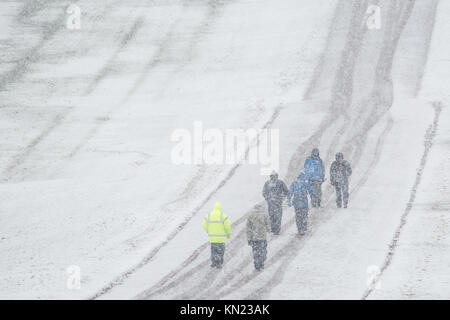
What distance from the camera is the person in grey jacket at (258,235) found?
18281mm

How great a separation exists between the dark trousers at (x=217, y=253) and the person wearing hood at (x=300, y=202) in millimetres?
2585

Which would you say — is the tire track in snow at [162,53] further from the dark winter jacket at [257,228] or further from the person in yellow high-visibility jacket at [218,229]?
the dark winter jacket at [257,228]

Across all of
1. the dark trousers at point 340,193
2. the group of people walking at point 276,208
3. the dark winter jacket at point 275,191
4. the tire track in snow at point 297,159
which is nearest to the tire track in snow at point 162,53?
the tire track in snow at point 297,159

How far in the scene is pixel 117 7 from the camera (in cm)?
4753

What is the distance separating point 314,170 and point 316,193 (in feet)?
2.20

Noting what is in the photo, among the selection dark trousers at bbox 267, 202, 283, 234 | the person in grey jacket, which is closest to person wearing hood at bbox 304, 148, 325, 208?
dark trousers at bbox 267, 202, 283, 234

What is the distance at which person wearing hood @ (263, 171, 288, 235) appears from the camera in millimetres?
20875

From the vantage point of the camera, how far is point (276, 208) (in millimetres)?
20953

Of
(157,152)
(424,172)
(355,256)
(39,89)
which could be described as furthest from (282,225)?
(39,89)

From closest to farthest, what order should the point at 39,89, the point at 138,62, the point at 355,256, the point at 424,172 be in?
the point at 355,256, the point at 424,172, the point at 39,89, the point at 138,62

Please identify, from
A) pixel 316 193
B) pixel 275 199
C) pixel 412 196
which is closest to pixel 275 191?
pixel 275 199

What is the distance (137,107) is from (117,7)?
14.5 metres

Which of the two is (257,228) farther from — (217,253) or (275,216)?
(275,216)

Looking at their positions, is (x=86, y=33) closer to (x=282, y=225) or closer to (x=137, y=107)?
(x=137, y=107)
